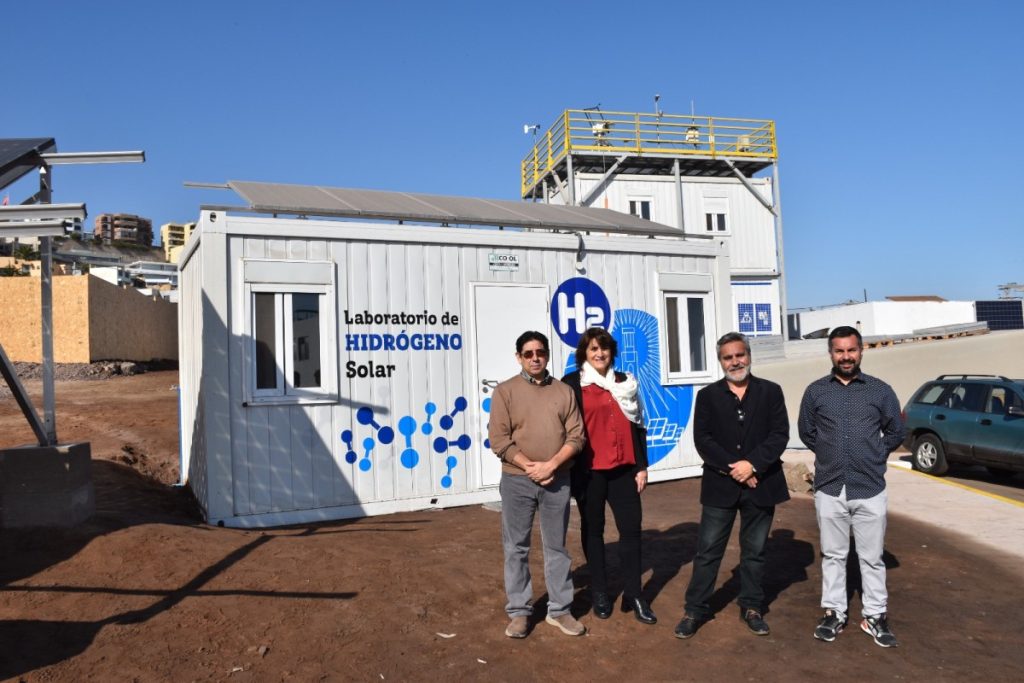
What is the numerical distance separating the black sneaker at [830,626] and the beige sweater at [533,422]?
1.75 metres

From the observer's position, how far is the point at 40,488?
5.45m

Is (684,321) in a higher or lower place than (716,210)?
lower

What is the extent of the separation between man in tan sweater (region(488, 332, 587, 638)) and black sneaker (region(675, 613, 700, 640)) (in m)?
0.57

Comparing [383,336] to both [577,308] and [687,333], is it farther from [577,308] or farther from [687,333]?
[687,333]

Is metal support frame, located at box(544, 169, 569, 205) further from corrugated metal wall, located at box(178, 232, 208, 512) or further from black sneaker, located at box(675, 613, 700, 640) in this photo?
black sneaker, located at box(675, 613, 700, 640)

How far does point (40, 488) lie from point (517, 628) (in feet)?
12.5

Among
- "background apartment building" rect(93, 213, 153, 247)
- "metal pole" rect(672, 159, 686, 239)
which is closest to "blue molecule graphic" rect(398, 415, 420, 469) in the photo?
"metal pole" rect(672, 159, 686, 239)

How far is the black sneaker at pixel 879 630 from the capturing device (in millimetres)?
4098

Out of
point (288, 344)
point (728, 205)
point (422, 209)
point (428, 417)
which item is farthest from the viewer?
point (728, 205)

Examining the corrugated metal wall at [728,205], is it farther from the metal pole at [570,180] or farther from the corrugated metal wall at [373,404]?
the corrugated metal wall at [373,404]

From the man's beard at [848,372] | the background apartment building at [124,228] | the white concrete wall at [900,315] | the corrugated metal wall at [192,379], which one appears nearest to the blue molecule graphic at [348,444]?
the corrugated metal wall at [192,379]

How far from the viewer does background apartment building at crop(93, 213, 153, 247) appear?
282 ft

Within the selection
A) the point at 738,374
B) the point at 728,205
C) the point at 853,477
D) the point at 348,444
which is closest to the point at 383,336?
the point at 348,444

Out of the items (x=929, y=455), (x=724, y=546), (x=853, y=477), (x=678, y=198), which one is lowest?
(x=929, y=455)
